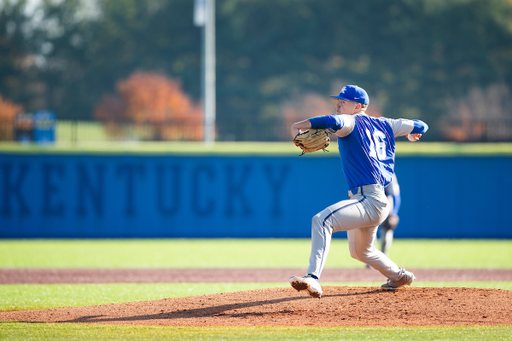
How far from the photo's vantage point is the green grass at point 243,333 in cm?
523

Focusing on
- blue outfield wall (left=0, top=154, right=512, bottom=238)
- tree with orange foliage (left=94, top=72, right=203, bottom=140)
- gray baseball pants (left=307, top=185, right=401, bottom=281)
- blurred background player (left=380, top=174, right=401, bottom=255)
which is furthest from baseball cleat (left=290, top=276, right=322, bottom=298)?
tree with orange foliage (left=94, top=72, right=203, bottom=140)

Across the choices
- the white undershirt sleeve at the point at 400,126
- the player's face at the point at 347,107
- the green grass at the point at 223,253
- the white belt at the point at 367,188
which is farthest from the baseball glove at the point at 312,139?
the green grass at the point at 223,253

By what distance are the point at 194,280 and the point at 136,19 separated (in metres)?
45.8

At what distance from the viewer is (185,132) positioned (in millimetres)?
23656

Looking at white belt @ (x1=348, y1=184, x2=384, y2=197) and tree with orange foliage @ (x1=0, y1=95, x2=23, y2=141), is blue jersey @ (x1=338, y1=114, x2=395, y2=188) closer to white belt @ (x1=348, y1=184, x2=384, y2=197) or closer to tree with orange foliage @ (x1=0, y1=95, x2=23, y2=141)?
white belt @ (x1=348, y1=184, x2=384, y2=197)

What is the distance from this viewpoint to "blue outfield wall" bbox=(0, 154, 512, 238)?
14.4 m

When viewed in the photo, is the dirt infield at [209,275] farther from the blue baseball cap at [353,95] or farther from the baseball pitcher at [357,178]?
the blue baseball cap at [353,95]

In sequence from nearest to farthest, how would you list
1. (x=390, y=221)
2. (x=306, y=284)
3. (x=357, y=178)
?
(x=306, y=284) → (x=357, y=178) → (x=390, y=221)

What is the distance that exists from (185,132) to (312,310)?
17955mm

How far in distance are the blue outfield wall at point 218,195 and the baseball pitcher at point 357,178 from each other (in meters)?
8.16

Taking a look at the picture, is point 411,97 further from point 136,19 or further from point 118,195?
point 118,195

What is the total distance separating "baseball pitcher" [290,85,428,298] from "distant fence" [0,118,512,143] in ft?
44.0

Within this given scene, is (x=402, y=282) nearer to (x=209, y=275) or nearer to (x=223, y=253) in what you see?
(x=209, y=275)

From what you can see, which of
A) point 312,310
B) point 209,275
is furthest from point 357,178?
point 209,275
